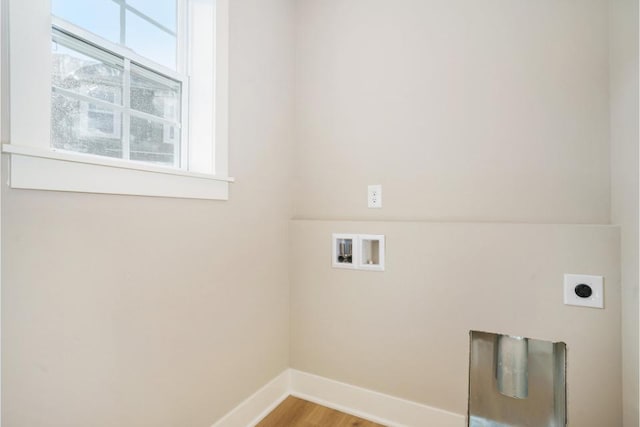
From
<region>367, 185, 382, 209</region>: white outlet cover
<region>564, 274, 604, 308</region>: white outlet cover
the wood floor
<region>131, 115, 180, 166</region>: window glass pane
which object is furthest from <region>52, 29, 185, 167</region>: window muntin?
<region>564, 274, 604, 308</region>: white outlet cover

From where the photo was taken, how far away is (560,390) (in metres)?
1.00

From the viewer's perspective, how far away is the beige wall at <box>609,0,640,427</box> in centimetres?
109

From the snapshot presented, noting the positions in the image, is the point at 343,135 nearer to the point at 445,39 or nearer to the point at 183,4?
the point at 445,39

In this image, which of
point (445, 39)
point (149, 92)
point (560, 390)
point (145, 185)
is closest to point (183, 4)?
point (149, 92)

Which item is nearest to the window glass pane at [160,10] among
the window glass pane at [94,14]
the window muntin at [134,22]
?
the window muntin at [134,22]

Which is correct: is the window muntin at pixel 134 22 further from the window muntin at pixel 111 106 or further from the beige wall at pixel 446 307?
the beige wall at pixel 446 307

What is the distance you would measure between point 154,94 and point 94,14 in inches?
12.0

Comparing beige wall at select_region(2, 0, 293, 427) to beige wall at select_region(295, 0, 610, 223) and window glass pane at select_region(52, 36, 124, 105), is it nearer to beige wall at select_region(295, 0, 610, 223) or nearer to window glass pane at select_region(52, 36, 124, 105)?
beige wall at select_region(295, 0, 610, 223)

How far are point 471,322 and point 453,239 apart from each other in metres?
0.38

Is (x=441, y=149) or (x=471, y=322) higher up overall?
(x=441, y=149)

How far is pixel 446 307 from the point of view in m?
1.51

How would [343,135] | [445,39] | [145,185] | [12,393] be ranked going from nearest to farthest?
[12,393] < [145,185] < [445,39] < [343,135]

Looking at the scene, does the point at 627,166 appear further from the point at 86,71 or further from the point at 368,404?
the point at 86,71

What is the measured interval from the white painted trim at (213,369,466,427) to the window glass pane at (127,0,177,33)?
1733mm
